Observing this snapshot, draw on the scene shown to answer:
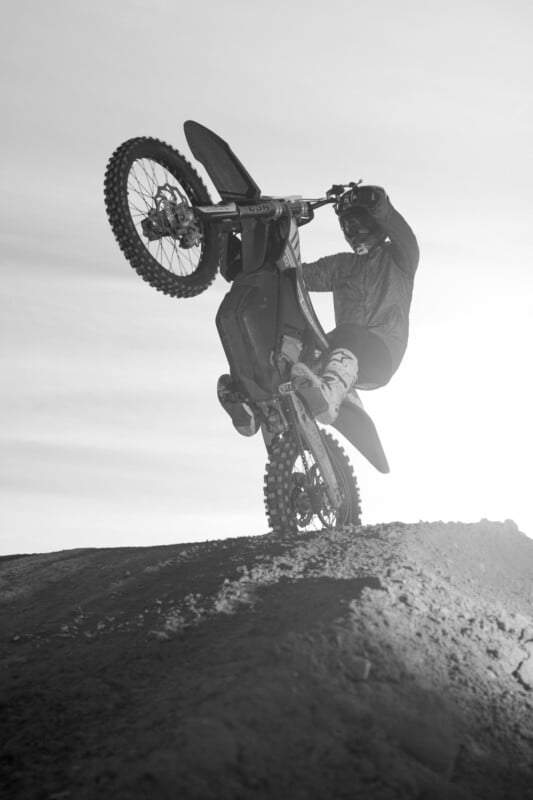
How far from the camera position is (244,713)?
12.2 ft

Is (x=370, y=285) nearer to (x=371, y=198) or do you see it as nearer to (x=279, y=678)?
(x=371, y=198)

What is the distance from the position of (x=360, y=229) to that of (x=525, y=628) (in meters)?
4.02

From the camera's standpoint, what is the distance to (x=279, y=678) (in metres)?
4.01

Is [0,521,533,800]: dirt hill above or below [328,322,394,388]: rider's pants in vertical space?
below

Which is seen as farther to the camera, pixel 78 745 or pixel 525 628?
pixel 525 628

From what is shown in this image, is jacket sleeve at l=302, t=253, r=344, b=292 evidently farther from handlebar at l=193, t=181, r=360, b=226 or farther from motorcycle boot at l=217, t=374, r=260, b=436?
motorcycle boot at l=217, t=374, r=260, b=436

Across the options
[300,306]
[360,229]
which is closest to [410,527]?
[300,306]

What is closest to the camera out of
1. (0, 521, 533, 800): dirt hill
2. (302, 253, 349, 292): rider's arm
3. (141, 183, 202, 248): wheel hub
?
(0, 521, 533, 800): dirt hill

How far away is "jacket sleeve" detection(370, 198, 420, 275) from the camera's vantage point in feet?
26.6

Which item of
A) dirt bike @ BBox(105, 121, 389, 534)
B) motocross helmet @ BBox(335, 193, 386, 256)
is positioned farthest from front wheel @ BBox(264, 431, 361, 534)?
motocross helmet @ BBox(335, 193, 386, 256)

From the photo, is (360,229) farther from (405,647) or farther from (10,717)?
(10,717)

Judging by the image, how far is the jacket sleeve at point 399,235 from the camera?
8.09m

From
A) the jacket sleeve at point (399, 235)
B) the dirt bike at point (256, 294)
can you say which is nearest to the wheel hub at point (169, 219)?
the dirt bike at point (256, 294)

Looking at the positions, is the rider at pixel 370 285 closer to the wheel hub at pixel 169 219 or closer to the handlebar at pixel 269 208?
the handlebar at pixel 269 208
